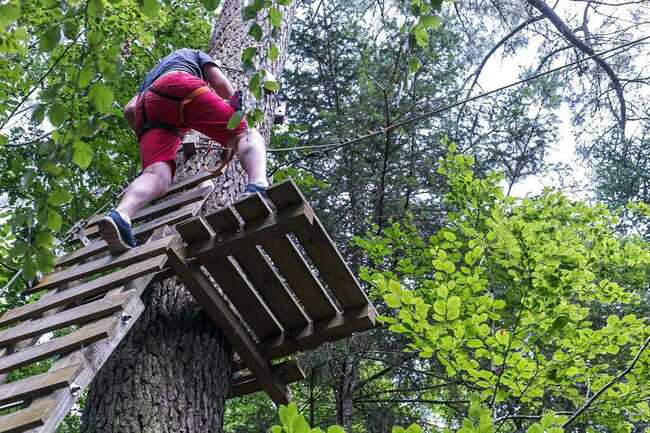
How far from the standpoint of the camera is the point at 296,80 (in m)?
8.84

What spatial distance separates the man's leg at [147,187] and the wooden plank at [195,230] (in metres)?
0.35

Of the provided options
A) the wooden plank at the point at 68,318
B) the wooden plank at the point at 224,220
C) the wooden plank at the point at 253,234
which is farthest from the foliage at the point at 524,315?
the wooden plank at the point at 68,318

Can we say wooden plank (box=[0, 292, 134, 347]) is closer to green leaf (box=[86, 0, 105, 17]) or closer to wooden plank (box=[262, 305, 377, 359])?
wooden plank (box=[262, 305, 377, 359])

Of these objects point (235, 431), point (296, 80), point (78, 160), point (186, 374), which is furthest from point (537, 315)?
point (296, 80)

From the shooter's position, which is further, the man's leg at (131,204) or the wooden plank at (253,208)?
the man's leg at (131,204)

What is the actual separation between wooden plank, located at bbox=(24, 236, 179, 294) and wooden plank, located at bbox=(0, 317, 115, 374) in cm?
40

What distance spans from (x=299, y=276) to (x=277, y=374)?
0.64 metres

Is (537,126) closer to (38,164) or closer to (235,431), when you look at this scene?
(235,431)

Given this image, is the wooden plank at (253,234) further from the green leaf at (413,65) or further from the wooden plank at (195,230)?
the green leaf at (413,65)

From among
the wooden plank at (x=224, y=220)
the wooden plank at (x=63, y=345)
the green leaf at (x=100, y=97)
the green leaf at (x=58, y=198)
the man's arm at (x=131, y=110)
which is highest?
the man's arm at (x=131, y=110)

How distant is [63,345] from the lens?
253 centimetres

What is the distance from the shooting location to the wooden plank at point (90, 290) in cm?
289

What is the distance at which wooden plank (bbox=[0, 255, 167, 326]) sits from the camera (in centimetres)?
289

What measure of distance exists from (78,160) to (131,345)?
1.66 meters
